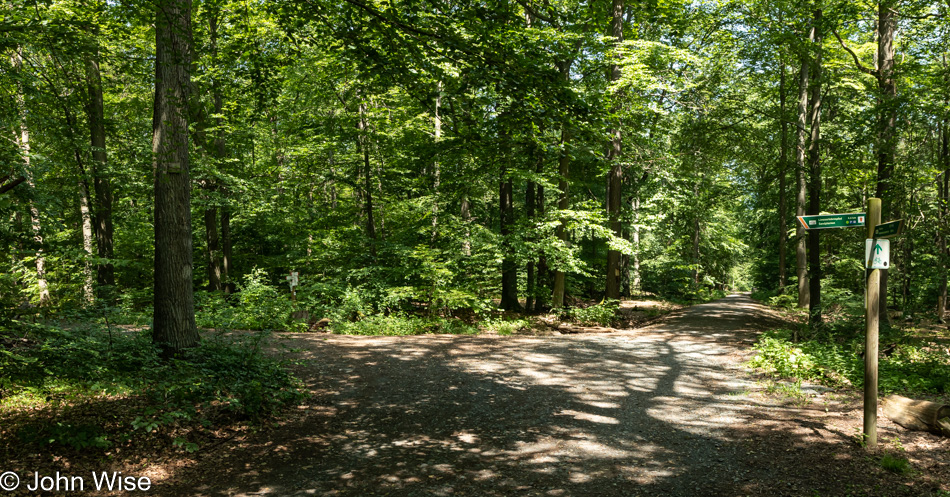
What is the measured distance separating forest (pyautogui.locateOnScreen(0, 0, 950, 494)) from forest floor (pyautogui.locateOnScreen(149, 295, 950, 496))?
913 mm

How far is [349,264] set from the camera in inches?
664

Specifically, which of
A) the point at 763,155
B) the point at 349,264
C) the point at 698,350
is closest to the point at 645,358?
the point at 698,350

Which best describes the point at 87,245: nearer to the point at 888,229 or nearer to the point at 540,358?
the point at 540,358

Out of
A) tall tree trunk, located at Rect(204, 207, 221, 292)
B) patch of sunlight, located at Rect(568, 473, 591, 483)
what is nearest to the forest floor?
patch of sunlight, located at Rect(568, 473, 591, 483)

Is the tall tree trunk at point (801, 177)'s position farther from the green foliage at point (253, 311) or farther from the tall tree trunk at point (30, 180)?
the tall tree trunk at point (30, 180)

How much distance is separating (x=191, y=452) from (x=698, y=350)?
998cm

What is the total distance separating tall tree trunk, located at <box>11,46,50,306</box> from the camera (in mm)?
5953

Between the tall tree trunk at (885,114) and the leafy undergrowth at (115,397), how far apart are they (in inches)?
499

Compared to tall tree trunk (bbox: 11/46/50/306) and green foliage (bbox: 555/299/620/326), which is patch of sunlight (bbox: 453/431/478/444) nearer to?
tall tree trunk (bbox: 11/46/50/306)

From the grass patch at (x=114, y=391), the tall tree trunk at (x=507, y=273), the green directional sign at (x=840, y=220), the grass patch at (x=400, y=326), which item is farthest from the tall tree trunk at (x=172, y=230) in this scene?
the tall tree trunk at (x=507, y=273)

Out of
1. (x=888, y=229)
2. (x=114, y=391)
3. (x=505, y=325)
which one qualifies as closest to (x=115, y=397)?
(x=114, y=391)

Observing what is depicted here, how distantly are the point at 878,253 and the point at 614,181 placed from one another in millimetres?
12327

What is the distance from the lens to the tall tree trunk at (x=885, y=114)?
10.6m

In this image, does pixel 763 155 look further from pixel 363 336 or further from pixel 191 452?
pixel 191 452
